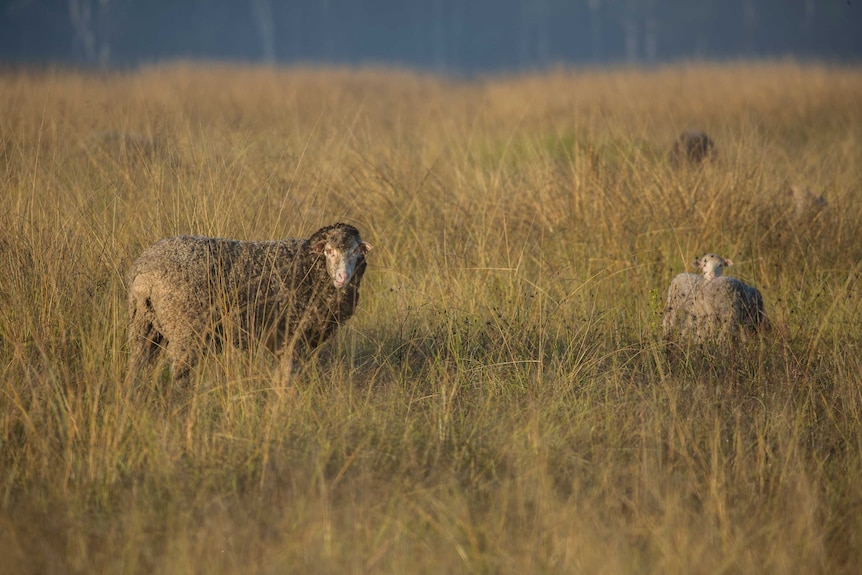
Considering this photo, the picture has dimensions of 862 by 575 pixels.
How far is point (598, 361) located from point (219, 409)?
65.8 inches

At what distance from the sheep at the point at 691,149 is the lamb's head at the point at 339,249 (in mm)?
3346

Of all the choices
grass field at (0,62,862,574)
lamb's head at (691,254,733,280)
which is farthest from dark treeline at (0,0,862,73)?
lamb's head at (691,254,733,280)

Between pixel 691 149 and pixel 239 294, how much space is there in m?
4.68

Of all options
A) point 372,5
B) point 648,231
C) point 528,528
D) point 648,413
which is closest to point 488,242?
point 648,231

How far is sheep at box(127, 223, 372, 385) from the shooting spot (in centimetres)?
372

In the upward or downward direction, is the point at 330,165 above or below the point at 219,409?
above

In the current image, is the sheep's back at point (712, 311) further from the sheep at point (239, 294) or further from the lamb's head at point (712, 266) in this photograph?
the sheep at point (239, 294)

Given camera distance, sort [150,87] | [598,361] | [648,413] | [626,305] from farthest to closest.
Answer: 1. [150,87]
2. [626,305]
3. [598,361]
4. [648,413]

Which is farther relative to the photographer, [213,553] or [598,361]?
[598,361]

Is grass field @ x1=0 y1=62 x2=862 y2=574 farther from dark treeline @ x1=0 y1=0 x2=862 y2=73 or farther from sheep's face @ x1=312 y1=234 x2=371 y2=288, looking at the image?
dark treeline @ x1=0 y1=0 x2=862 y2=73

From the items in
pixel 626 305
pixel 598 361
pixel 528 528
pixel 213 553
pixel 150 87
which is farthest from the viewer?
pixel 150 87

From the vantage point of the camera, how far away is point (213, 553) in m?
2.68

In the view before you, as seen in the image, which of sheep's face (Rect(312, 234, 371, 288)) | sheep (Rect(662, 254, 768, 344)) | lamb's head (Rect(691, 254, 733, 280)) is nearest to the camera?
sheep's face (Rect(312, 234, 371, 288))

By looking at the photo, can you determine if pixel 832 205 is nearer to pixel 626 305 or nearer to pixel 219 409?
pixel 626 305
